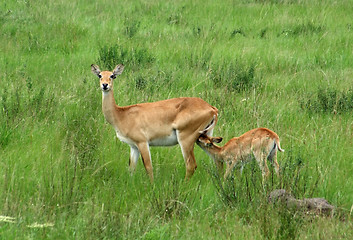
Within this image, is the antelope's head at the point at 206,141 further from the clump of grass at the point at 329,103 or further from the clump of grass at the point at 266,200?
the clump of grass at the point at 329,103

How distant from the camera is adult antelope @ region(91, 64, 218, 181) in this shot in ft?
23.3

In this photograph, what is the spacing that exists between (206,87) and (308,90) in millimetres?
1636

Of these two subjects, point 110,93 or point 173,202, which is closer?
point 173,202

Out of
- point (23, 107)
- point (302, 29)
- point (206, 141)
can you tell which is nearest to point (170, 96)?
point (23, 107)

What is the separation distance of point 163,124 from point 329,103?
290cm

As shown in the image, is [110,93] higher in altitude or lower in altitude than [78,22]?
higher

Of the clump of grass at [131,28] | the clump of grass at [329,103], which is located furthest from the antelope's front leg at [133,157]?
the clump of grass at [131,28]

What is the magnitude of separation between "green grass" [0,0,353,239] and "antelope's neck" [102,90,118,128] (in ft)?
0.94

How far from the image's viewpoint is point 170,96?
30.5ft

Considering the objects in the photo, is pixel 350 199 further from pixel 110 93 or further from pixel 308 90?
pixel 308 90

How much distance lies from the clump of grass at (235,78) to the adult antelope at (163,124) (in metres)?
2.41

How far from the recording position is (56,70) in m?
10.6

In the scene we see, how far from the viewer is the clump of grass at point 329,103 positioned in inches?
350

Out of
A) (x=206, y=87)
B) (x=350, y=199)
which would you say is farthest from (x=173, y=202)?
(x=206, y=87)
